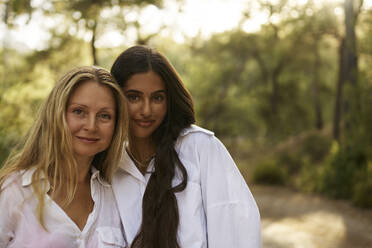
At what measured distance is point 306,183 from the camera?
13227 mm

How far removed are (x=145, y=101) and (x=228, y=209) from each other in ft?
2.94

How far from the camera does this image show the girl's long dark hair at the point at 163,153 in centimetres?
267

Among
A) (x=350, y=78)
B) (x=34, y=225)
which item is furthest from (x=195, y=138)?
(x=350, y=78)

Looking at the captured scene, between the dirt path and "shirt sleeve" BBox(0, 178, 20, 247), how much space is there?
244 inches

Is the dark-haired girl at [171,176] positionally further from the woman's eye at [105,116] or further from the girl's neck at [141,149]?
the woman's eye at [105,116]

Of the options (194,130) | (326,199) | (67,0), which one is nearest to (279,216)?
(326,199)

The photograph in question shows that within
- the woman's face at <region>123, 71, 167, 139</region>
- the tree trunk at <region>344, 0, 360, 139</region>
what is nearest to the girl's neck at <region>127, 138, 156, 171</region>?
the woman's face at <region>123, 71, 167, 139</region>

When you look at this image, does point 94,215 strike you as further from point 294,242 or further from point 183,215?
point 294,242

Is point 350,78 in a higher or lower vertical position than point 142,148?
higher

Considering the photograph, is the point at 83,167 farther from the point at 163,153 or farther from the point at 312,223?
the point at 312,223

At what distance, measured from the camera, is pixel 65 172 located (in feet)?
8.63

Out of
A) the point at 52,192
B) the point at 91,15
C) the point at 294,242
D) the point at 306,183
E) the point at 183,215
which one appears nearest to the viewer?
the point at 52,192

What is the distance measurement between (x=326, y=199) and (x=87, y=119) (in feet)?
33.1

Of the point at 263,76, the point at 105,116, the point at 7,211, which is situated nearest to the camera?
the point at 7,211
